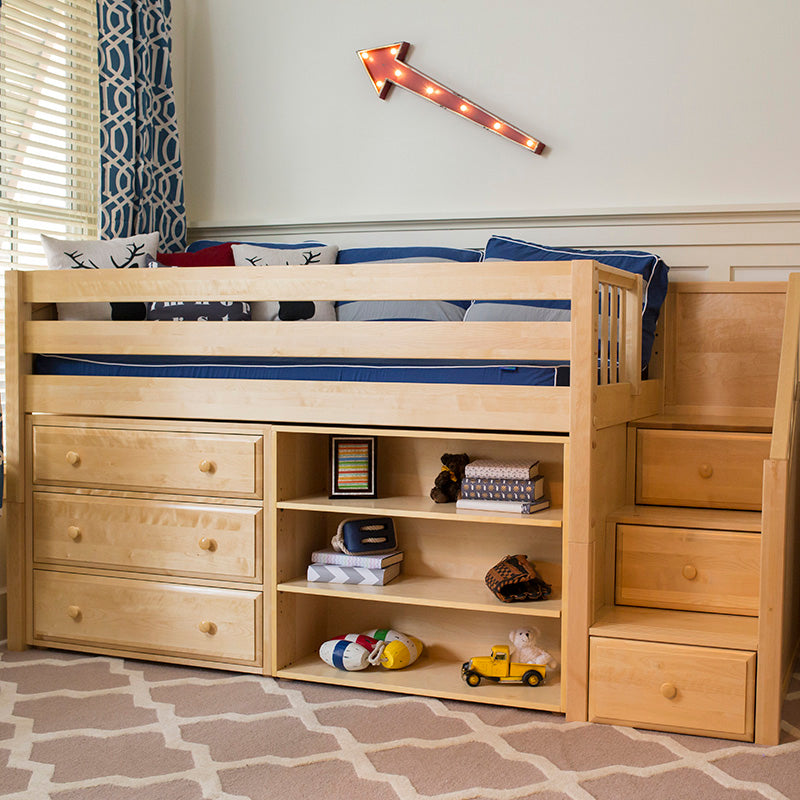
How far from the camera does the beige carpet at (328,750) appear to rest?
174 cm

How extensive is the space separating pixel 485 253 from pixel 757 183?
2.73 feet

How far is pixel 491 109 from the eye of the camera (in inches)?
117

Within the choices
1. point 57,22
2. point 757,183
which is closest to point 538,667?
point 757,183

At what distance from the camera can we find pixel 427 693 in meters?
2.21

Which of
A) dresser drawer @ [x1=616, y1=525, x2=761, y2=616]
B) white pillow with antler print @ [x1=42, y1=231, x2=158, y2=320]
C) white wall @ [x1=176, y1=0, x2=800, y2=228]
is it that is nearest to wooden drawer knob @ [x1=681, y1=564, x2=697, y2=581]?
dresser drawer @ [x1=616, y1=525, x2=761, y2=616]

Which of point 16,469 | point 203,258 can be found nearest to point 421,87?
point 203,258

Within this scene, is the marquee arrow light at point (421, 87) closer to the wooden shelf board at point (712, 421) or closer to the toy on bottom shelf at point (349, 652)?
the wooden shelf board at point (712, 421)

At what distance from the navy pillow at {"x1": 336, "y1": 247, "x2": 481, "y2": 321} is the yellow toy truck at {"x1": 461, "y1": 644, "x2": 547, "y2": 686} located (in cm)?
97

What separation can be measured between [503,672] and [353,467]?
0.66m

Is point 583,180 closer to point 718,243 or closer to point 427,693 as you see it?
point 718,243

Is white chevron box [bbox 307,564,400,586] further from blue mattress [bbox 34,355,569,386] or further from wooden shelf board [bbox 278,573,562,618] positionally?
blue mattress [bbox 34,355,569,386]

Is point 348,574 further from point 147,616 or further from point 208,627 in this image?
point 147,616

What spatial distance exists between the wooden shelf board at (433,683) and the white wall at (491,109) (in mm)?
1458

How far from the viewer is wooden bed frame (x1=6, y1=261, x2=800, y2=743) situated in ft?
6.71
